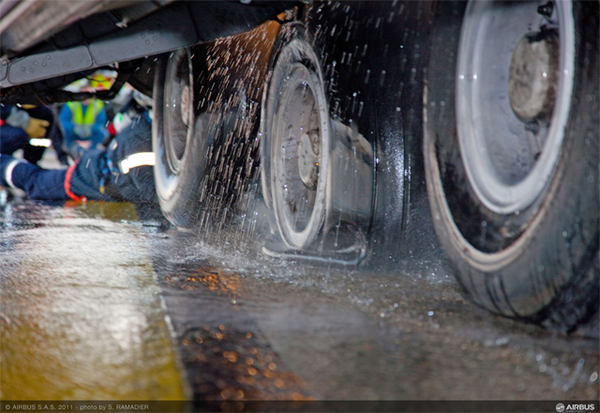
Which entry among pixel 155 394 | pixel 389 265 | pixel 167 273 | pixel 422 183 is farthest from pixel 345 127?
pixel 155 394

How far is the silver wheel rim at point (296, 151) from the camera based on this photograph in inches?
79.8

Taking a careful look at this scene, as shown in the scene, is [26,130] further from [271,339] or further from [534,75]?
[534,75]

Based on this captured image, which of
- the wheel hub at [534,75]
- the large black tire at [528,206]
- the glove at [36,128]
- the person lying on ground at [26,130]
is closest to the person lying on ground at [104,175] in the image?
the person lying on ground at [26,130]

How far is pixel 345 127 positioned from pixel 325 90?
0.16 m

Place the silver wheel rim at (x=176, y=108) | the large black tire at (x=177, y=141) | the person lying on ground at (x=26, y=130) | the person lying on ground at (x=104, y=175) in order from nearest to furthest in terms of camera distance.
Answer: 1. the large black tire at (x=177, y=141)
2. the silver wheel rim at (x=176, y=108)
3. the person lying on ground at (x=104, y=175)
4. the person lying on ground at (x=26, y=130)

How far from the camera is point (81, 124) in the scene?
7.88 metres

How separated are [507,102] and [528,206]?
382 millimetres

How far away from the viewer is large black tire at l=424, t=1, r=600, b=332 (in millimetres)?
1110

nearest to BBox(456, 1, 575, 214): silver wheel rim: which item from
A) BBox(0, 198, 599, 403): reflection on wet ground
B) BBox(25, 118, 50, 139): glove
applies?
BBox(0, 198, 599, 403): reflection on wet ground

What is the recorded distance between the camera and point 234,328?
4.38 ft

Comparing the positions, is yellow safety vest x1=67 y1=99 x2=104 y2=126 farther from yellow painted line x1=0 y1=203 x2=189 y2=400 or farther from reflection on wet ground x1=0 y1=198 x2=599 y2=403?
reflection on wet ground x1=0 y1=198 x2=599 y2=403

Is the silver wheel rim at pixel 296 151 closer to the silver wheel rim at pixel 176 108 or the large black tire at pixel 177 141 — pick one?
the large black tire at pixel 177 141

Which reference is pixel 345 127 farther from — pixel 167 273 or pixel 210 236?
pixel 210 236

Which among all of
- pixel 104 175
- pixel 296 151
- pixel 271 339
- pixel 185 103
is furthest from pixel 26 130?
pixel 271 339
